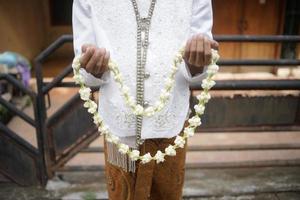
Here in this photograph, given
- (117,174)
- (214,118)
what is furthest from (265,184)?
(117,174)

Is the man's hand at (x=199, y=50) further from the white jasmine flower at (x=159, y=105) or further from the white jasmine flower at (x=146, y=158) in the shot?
the white jasmine flower at (x=146, y=158)

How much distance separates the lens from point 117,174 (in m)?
1.49

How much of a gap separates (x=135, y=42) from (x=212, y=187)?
1991 mm

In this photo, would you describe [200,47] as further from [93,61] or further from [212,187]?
[212,187]

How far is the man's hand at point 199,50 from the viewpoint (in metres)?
1.15

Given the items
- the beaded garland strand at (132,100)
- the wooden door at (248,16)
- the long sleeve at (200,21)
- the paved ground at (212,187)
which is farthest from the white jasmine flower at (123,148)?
the wooden door at (248,16)

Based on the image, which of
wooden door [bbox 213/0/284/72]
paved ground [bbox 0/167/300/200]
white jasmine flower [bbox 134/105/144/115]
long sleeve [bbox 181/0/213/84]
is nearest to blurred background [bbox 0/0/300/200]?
paved ground [bbox 0/167/300/200]

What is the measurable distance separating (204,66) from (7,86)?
5.45 m

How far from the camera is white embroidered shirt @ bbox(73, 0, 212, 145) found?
127 cm

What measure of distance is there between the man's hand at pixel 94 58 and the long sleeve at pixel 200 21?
304 mm

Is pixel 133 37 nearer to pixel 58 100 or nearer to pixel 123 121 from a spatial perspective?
pixel 123 121

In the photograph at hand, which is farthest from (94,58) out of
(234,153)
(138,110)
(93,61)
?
(234,153)

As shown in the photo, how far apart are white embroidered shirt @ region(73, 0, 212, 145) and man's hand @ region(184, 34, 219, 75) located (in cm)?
10

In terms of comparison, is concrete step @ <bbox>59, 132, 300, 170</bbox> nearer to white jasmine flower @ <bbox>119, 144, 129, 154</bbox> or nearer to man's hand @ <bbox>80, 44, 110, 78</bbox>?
white jasmine flower @ <bbox>119, 144, 129, 154</bbox>
